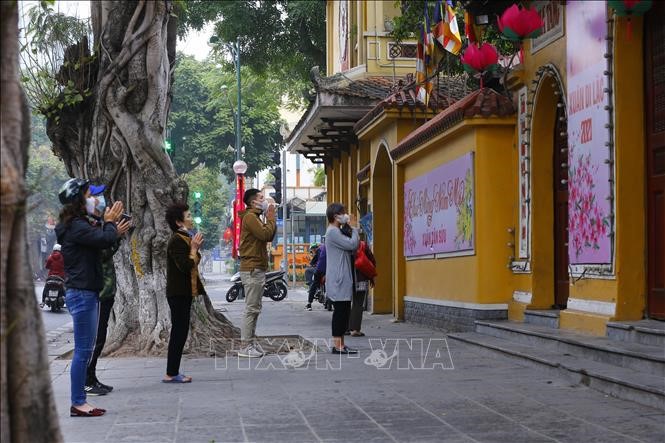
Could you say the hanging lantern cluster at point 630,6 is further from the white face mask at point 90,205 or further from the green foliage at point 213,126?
the green foliage at point 213,126

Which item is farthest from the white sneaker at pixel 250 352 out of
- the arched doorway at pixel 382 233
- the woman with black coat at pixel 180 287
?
the arched doorway at pixel 382 233

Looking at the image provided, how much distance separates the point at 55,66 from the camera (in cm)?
1353

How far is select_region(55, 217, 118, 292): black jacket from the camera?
307 inches

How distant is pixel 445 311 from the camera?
51.7ft

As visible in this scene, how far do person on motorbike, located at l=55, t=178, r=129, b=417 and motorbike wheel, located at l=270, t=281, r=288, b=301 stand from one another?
22142 mm

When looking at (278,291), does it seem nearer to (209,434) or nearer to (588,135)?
(588,135)

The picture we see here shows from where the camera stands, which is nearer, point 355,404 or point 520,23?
point 355,404

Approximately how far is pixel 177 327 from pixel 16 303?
18.9ft

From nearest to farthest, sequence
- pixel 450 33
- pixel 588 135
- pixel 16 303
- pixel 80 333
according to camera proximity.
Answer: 1. pixel 16 303
2. pixel 80 333
3. pixel 588 135
4. pixel 450 33

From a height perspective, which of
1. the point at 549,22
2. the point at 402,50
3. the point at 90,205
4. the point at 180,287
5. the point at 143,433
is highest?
the point at 402,50

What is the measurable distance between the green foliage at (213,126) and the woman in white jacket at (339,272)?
3607cm

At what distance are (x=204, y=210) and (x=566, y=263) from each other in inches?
2775

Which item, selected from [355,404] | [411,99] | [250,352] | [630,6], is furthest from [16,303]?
[411,99]

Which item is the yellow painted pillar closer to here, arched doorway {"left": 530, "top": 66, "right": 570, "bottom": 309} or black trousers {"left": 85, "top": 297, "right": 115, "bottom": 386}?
arched doorway {"left": 530, "top": 66, "right": 570, "bottom": 309}
